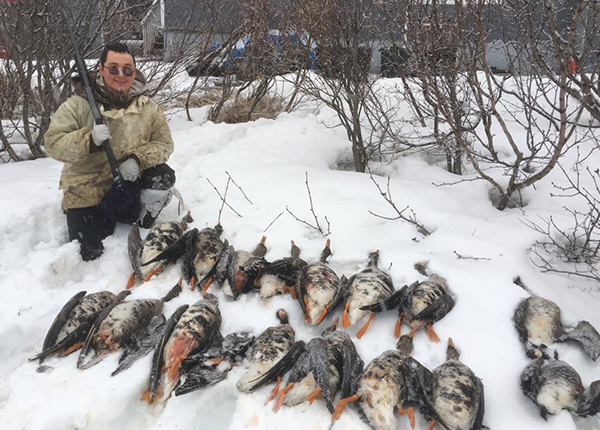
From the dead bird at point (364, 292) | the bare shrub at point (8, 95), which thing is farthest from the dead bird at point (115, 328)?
the bare shrub at point (8, 95)

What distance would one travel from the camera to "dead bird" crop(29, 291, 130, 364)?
2736 millimetres

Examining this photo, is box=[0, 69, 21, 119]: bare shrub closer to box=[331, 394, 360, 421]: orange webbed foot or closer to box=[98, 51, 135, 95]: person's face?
box=[98, 51, 135, 95]: person's face

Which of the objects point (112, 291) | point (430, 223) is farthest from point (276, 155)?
point (112, 291)

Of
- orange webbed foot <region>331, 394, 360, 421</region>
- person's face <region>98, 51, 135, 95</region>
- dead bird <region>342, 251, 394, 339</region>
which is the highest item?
person's face <region>98, 51, 135, 95</region>

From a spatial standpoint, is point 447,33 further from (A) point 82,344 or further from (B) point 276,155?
(A) point 82,344

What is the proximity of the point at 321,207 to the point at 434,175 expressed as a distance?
165cm

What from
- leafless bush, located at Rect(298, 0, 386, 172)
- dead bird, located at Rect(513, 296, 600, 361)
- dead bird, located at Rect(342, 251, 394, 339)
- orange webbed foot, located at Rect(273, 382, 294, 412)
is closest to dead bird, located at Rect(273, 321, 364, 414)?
orange webbed foot, located at Rect(273, 382, 294, 412)

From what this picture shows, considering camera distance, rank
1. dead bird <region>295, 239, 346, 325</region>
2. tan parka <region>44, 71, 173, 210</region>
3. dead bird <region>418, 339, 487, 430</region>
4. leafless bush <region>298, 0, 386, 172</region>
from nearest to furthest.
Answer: dead bird <region>418, 339, 487, 430</region> → dead bird <region>295, 239, 346, 325</region> → tan parka <region>44, 71, 173, 210</region> → leafless bush <region>298, 0, 386, 172</region>

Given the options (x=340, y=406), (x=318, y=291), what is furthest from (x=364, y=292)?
(x=340, y=406)

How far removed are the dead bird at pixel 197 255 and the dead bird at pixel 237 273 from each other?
0.06 m

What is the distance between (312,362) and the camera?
2.52 meters

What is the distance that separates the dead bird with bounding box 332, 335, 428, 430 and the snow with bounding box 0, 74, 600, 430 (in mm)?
77

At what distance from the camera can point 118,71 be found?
3668mm

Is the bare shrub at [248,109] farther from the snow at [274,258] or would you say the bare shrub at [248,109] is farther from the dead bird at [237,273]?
the dead bird at [237,273]
